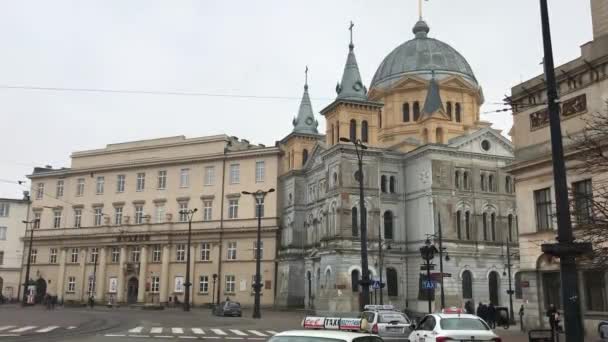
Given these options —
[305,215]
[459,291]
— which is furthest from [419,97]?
[459,291]

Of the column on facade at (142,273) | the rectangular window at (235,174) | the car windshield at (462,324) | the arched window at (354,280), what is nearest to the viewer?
the car windshield at (462,324)

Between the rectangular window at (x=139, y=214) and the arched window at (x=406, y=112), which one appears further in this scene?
the rectangular window at (x=139, y=214)

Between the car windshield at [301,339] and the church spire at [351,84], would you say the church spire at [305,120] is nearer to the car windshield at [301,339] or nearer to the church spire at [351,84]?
the church spire at [351,84]

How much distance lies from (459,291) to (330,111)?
20.1 meters

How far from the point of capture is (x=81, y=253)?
7100 cm

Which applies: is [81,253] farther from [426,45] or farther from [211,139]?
[426,45]

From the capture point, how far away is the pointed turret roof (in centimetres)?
5709

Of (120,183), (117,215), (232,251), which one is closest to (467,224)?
(232,251)

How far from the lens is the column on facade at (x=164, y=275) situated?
212 ft

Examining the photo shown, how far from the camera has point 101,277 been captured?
225 ft

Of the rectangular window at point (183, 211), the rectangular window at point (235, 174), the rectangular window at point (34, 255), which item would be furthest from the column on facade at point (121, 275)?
the rectangular window at point (235, 174)

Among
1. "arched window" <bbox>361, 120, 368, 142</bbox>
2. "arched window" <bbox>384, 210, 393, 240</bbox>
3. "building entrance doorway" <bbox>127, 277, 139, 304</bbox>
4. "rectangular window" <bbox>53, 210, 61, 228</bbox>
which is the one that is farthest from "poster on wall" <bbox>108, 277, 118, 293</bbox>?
"arched window" <bbox>361, 120, 368, 142</bbox>

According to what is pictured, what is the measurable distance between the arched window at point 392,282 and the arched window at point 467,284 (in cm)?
567

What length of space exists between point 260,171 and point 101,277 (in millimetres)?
22187
